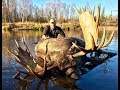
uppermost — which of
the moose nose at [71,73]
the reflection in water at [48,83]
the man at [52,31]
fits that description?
the man at [52,31]

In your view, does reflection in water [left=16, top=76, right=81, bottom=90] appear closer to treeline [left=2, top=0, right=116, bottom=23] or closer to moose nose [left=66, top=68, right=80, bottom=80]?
moose nose [left=66, top=68, right=80, bottom=80]

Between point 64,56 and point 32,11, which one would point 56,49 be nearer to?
point 64,56

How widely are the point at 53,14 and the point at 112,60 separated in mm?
54496

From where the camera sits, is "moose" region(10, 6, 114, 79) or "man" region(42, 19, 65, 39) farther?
"man" region(42, 19, 65, 39)

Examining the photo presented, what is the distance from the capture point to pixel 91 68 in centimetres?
709

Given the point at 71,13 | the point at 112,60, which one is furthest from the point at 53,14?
the point at 112,60

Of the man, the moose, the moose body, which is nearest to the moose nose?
the moose

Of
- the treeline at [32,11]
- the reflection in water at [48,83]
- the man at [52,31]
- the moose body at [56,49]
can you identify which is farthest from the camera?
the treeline at [32,11]

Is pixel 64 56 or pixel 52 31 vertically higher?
pixel 52 31

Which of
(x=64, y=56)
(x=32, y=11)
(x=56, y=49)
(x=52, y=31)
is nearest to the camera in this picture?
(x=64, y=56)

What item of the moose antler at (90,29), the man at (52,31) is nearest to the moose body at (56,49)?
the moose antler at (90,29)

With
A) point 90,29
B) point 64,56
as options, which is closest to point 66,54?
point 64,56

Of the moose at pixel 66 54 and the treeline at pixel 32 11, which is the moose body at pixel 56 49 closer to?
the moose at pixel 66 54

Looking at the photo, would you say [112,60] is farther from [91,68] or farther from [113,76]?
[113,76]
